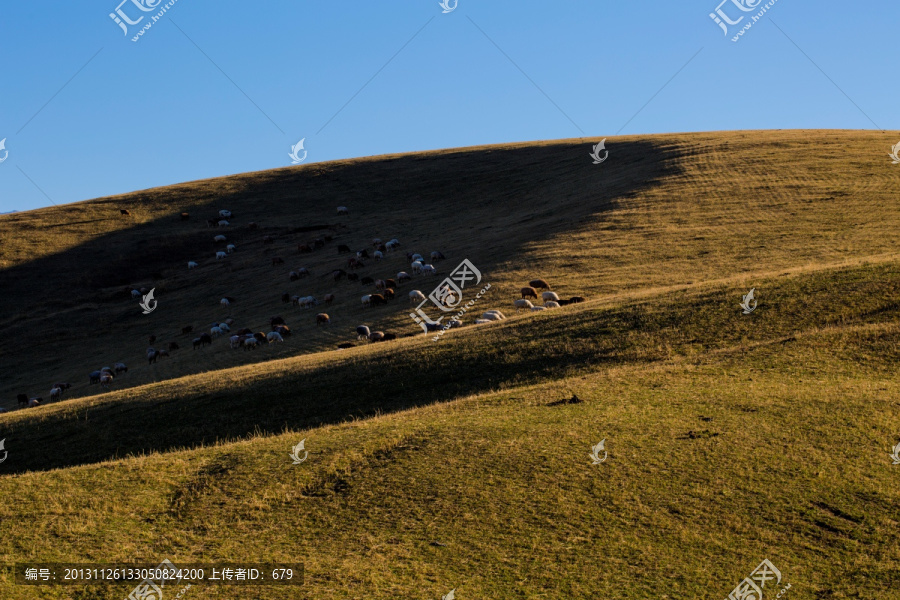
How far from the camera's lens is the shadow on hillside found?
64.4m

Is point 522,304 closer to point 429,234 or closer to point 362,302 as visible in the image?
point 362,302

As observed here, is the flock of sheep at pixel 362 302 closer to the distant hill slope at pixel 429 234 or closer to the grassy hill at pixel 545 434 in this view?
the distant hill slope at pixel 429 234

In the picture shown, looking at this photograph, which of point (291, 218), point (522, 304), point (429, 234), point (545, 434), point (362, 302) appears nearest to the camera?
point (545, 434)

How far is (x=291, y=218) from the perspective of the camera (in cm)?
9725

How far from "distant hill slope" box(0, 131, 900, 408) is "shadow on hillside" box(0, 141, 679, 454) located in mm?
340

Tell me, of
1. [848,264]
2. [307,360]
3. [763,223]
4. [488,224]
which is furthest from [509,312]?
[488,224]

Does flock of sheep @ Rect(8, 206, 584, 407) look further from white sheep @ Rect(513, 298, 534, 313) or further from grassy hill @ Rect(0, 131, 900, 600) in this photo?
grassy hill @ Rect(0, 131, 900, 600)

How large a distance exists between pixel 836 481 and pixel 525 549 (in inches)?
283

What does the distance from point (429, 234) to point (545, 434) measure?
195 ft

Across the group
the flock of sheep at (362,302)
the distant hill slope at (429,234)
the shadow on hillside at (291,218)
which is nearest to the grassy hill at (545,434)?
the distant hill slope at (429,234)

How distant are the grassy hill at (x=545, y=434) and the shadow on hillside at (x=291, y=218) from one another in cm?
380

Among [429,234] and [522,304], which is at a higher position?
[429,234]

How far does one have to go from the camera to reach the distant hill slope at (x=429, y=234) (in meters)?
49.3

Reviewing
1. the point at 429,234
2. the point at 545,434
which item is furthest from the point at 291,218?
the point at 545,434
